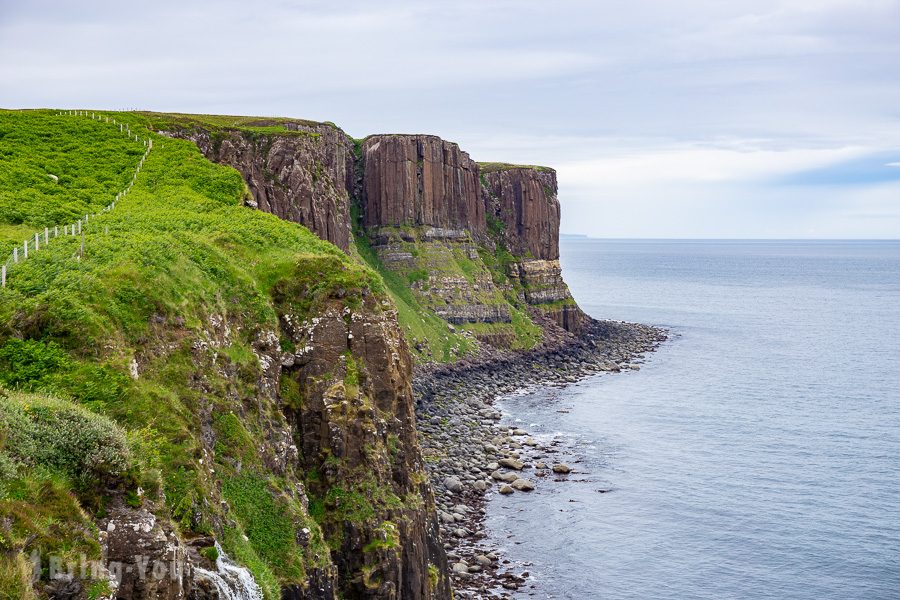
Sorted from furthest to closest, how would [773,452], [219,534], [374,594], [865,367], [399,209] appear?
[399,209]
[865,367]
[773,452]
[374,594]
[219,534]

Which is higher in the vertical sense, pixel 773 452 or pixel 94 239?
pixel 94 239

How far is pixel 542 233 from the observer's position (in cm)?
17538

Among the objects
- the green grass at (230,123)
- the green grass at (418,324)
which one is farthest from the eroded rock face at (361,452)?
the green grass at (418,324)

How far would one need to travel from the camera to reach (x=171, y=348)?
96.3 feet

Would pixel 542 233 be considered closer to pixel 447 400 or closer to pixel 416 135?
pixel 416 135

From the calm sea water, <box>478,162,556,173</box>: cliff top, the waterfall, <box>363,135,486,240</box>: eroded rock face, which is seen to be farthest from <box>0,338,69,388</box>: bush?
<box>478,162,556,173</box>: cliff top

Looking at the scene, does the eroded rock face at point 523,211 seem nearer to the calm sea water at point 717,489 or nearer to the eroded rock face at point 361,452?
the calm sea water at point 717,489

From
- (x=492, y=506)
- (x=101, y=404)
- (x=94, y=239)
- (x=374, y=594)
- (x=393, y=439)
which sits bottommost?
(x=492, y=506)

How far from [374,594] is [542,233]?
Answer: 14483 centimetres

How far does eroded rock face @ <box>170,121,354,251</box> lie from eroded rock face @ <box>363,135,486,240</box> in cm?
3206

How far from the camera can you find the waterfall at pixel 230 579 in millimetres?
22859

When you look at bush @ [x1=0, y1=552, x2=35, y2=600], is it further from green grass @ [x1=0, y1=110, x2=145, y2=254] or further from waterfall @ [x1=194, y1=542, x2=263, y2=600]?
green grass @ [x1=0, y1=110, x2=145, y2=254]

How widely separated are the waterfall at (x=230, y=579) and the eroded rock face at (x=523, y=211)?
5798 inches

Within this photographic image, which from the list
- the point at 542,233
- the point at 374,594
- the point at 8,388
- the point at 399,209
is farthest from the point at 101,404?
the point at 542,233
